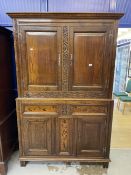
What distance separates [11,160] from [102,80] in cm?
171

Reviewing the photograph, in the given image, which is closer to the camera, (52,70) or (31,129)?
(52,70)

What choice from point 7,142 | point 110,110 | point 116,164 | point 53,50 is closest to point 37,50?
point 53,50

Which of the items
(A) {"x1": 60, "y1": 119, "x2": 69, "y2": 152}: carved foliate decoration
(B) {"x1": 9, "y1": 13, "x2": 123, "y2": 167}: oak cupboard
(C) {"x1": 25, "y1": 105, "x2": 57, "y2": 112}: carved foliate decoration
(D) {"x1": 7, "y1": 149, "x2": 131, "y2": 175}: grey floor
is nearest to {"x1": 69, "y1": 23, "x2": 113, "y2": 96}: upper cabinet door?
(B) {"x1": 9, "y1": 13, "x2": 123, "y2": 167}: oak cupboard

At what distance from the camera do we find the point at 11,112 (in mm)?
2217

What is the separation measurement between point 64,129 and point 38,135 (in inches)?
13.6

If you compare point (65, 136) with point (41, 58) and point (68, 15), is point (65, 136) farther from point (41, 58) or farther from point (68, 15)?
point (68, 15)

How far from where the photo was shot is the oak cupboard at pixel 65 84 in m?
1.70

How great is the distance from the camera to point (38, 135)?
1988 millimetres

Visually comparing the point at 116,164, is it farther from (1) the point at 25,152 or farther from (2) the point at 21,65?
(2) the point at 21,65

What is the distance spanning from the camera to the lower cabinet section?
1.90m

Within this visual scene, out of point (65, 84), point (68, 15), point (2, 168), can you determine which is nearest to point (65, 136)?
point (65, 84)

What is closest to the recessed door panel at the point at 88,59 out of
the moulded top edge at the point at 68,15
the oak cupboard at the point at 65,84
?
the oak cupboard at the point at 65,84

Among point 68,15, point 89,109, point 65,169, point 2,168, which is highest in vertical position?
point 68,15

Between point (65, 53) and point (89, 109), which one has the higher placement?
point (65, 53)
